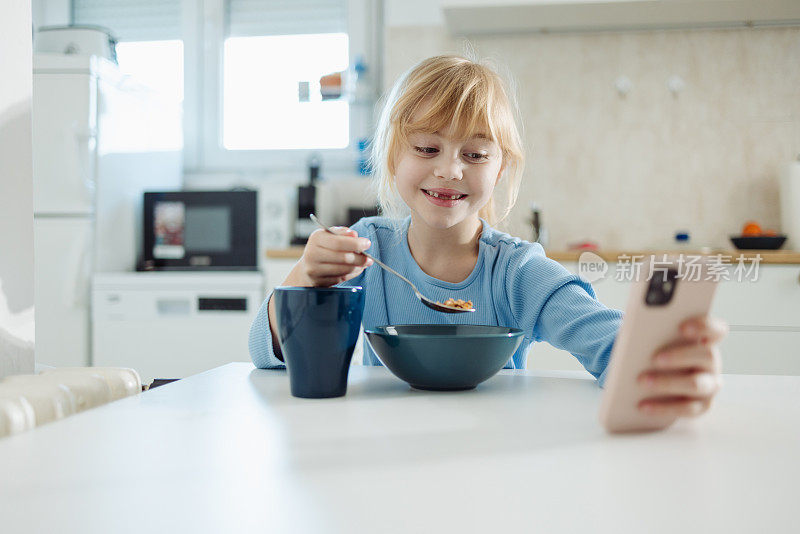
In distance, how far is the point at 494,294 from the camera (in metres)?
1.07

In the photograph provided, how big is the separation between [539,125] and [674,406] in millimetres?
2498

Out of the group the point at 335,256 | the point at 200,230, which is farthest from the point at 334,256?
the point at 200,230

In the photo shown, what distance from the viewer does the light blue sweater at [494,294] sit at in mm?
829

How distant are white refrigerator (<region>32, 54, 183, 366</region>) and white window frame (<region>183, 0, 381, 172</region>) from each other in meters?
0.69

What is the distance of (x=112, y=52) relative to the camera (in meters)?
2.82

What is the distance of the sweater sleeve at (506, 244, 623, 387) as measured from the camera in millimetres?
764

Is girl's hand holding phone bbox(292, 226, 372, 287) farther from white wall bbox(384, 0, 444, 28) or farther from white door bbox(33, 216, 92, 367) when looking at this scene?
white wall bbox(384, 0, 444, 28)

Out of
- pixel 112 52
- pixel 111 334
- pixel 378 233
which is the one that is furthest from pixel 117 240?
pixel 378 233

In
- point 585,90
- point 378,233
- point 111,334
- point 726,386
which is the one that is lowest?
point 111,334

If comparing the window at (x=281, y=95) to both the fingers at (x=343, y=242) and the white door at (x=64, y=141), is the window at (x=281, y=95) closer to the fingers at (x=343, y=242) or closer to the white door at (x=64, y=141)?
the white door at (x=64, y=141)

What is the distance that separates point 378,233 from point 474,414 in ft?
2.32

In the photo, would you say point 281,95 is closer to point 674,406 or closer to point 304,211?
point 304,211

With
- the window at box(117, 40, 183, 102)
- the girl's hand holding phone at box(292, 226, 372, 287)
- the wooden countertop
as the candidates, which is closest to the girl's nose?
the girl's hand holding phone at box(292, 226, 372, 287)

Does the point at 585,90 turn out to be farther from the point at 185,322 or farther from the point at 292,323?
the point at 292,323
